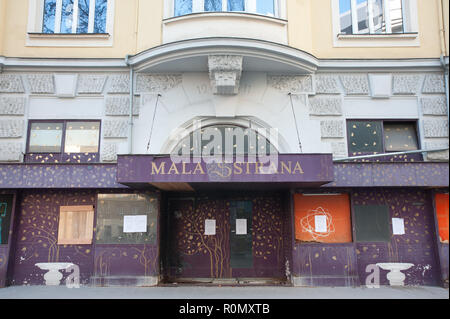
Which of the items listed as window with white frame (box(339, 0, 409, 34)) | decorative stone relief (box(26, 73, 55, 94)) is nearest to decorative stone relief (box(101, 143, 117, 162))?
decorative stone relief (box(26, 73, 55, 94))

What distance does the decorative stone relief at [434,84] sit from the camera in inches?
340

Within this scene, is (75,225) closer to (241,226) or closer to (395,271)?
(241,226)

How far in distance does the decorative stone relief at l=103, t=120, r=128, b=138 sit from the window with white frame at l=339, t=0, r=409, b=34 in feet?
19.6

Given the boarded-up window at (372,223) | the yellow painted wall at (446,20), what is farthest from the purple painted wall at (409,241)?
the yellow painted wall at (446,20)

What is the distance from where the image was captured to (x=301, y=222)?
830 cm

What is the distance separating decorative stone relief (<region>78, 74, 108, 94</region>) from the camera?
28.3 feet

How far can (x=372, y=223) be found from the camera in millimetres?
8305

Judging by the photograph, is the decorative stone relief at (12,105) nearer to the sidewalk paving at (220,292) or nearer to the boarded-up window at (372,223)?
the sidewalk paving at (220,292)

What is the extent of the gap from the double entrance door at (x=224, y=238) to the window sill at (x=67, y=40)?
4302 mm

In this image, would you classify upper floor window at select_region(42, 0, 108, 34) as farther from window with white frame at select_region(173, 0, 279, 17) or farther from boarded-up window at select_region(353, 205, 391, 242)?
boarded-up window at select_region(353, 205, 391, 242)

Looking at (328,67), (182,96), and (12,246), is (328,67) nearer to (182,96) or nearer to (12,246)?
(182,96)

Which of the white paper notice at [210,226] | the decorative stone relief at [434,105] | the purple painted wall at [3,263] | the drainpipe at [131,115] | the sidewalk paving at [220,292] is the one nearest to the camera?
the sidewalk paving at [220,292]

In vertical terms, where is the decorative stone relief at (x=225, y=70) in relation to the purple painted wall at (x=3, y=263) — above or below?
above

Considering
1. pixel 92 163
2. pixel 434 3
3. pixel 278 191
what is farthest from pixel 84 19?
pixel 434 3
